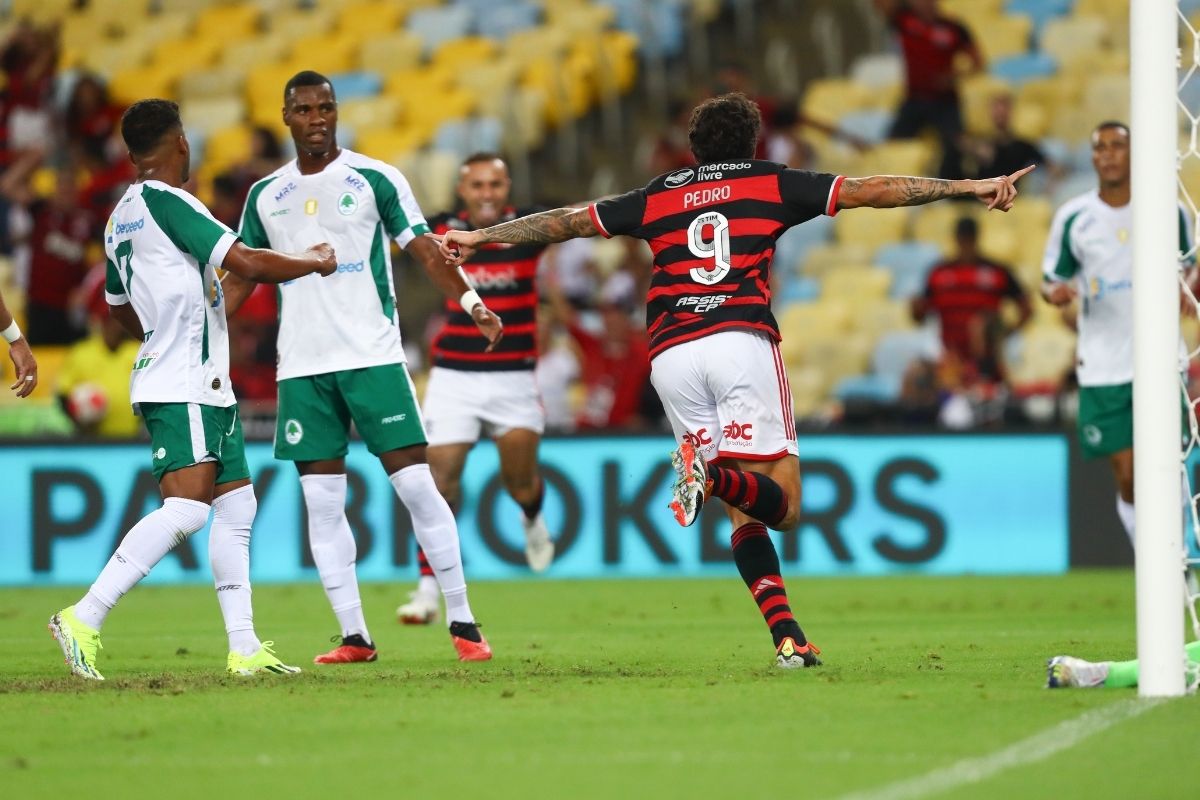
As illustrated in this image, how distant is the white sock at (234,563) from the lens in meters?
7.40

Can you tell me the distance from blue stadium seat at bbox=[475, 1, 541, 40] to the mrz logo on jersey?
1395 cm

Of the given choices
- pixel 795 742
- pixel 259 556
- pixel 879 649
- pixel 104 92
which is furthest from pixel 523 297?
pixel 104 92

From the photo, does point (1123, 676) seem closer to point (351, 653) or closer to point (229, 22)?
point (351, 653)

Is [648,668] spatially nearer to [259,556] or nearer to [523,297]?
[523,297]

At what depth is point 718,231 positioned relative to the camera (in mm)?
7406

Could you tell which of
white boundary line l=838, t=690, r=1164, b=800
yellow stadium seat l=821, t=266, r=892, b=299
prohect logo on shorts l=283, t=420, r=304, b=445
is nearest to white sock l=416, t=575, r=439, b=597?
prohect logo on shorts l=283, t=420, r=304, b=445

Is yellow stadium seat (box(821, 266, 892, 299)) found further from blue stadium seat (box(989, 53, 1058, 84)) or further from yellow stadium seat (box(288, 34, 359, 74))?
yellow stadium seat (box(288, 34, 359, 74))

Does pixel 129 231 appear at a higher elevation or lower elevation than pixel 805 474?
higher

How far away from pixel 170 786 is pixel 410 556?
9.55 m

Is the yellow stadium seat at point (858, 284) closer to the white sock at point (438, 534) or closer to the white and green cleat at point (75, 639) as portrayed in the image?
the white sock at point (438, 534)

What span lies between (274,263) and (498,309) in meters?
3.59

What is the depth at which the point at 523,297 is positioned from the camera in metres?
10.8

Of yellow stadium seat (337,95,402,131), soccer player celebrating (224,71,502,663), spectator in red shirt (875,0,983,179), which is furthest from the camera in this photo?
yellow stadium seat (337,95,402,131)

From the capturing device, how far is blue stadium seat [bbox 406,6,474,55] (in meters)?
21.3
